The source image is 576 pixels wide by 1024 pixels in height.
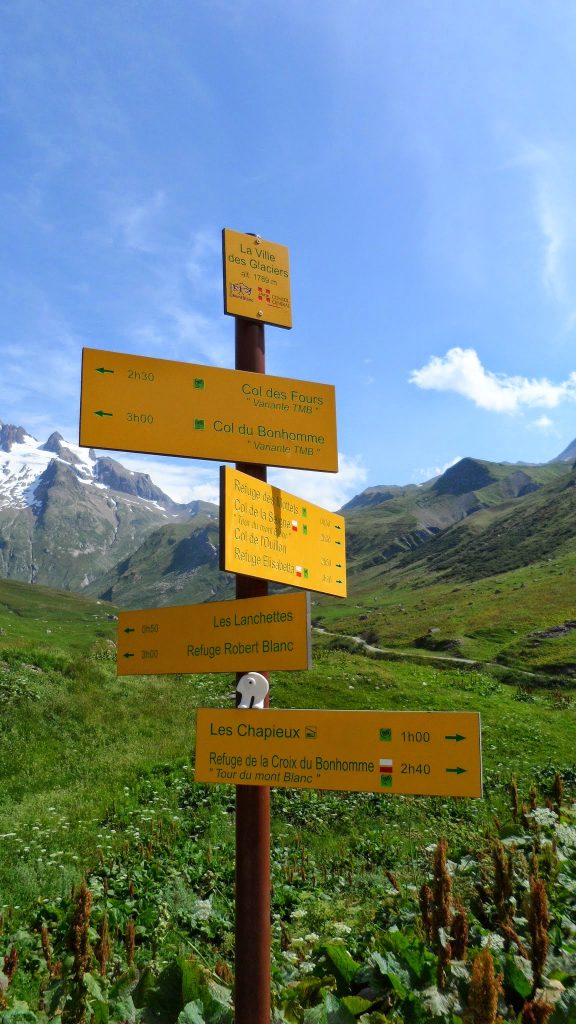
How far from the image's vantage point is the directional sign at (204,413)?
491 centimetres

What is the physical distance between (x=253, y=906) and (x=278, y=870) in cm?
581

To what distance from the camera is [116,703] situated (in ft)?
60.0

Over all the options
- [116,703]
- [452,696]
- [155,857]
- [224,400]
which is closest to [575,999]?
[224,400]

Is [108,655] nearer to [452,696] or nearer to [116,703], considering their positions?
[116,703]

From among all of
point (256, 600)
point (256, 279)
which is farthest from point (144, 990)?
point (256, 279)

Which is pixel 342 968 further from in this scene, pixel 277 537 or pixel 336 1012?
pixel 277 537

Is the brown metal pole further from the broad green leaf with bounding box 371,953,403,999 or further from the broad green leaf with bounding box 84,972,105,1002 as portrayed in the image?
the broad green leaf with bounding box 84,972,105,1002

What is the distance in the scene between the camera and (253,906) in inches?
176

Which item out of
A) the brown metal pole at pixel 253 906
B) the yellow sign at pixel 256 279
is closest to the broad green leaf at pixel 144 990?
the brown metal pole at pixel 253 906

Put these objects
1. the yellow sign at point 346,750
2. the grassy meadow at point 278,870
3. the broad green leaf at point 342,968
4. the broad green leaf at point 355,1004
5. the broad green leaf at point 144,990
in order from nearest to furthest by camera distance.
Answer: the yellow sign at point 346,750
the broad green leaf at point 355,1004
the grassy meadow at point 278,870
the broad green leaf at point 144,990
the broad green leaf at point 342,968

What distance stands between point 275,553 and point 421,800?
10660 millimetres

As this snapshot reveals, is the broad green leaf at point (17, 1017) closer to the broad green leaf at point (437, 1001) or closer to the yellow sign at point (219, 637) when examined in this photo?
the yellow sign at point (219, 637)

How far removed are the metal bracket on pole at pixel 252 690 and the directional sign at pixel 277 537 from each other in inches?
29.7

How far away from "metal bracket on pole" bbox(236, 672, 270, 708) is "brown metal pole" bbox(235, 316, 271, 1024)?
131mm
